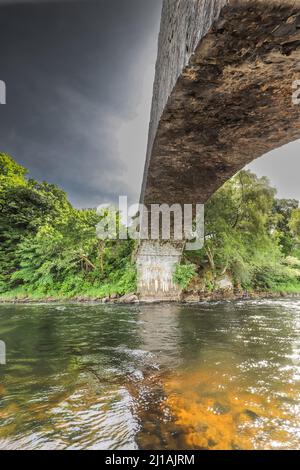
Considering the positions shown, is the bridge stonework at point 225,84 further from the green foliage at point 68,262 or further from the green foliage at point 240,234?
the green foliage at point 240,234

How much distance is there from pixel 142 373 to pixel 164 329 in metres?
2.86

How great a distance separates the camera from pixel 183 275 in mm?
12352

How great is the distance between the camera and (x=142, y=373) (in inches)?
126

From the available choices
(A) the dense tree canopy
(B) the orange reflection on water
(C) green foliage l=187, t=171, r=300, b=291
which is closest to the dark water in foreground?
(B) the orange reflection on water

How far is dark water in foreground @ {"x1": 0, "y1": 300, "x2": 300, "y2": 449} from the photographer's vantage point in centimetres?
187

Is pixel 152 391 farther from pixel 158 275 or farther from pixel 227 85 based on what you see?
pixel 158 275

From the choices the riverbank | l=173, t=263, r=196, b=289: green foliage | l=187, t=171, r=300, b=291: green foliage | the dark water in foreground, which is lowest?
the riverbank

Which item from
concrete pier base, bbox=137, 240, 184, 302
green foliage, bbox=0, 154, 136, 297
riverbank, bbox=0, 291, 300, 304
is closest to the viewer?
riverbank, bbox=0, 291, 300, 304

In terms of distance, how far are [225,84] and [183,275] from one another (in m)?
10.7

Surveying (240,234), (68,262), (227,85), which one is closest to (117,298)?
(68,262)

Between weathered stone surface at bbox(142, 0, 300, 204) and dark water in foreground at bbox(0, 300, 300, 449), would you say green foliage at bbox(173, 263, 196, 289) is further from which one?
weathered stone surface at bbox(142, 0, 300, 204)

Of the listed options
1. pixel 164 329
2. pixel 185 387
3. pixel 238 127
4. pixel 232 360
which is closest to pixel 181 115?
pixel 238 127

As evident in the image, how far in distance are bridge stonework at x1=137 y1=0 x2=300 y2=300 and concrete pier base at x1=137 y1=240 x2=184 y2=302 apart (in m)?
7.76
